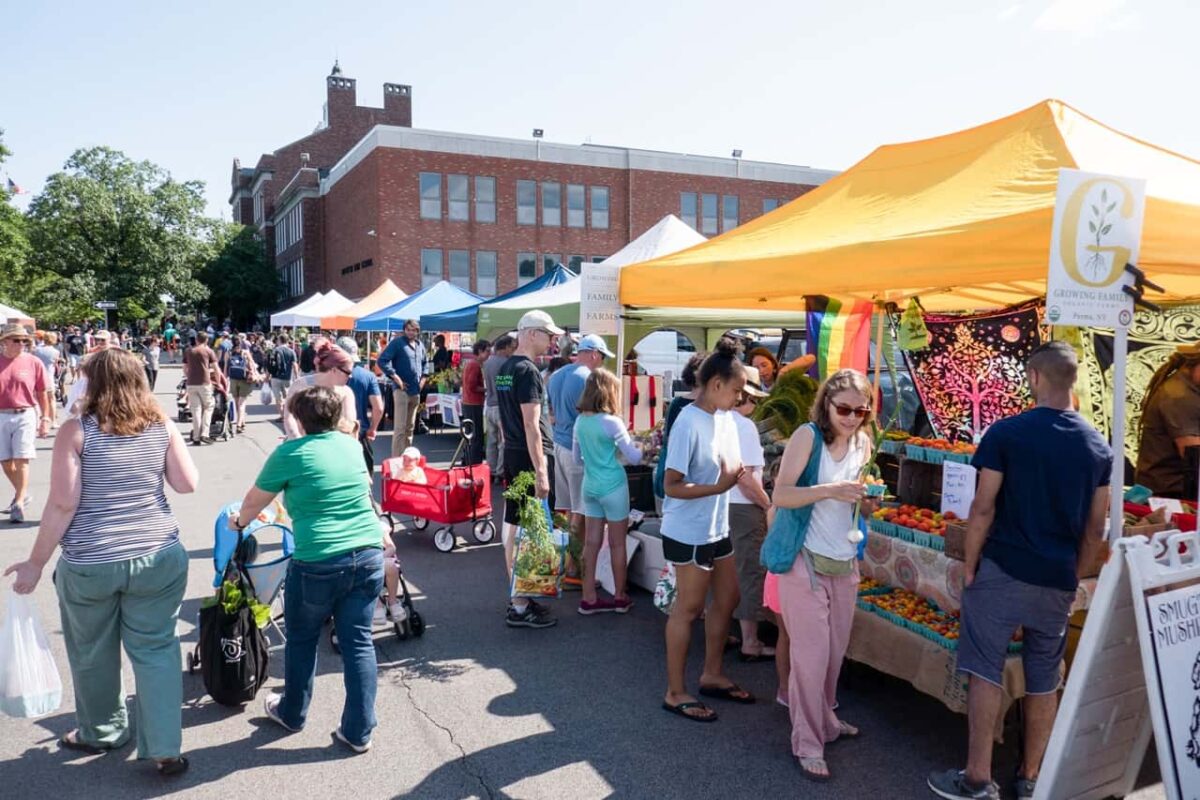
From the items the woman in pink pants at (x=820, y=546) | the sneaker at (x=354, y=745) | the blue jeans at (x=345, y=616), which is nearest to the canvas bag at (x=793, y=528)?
the woman in pink pants at (x=820, y=546)

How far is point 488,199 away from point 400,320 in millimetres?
23767

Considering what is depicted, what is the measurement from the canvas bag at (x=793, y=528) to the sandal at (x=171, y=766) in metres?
2.67

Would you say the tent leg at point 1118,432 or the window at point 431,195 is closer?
the tent leg at point 1118,432

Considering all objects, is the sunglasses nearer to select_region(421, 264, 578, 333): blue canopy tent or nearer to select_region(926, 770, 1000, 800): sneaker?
select_region(926, 770, 1000, 800): sneaker

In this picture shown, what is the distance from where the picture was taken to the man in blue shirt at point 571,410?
6016 millimetres

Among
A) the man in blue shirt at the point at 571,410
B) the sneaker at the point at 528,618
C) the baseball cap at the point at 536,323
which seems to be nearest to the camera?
the sneaker at the point at 528,618

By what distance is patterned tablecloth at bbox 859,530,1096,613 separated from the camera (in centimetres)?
413

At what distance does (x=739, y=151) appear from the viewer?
48.2m

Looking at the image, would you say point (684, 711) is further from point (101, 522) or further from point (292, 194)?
point (292, 194)

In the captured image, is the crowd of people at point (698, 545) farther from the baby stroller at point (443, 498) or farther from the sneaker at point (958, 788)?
the baby stroller at point (443, 498)

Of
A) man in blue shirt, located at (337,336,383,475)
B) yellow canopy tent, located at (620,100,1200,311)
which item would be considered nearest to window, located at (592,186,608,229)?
man in blue shirt, located at (337,336,383,475)

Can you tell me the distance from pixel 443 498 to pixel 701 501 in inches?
150

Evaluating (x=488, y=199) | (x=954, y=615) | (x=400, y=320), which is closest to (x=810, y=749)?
(x=954, y=615)

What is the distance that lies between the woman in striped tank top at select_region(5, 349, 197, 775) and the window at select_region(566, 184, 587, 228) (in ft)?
124
